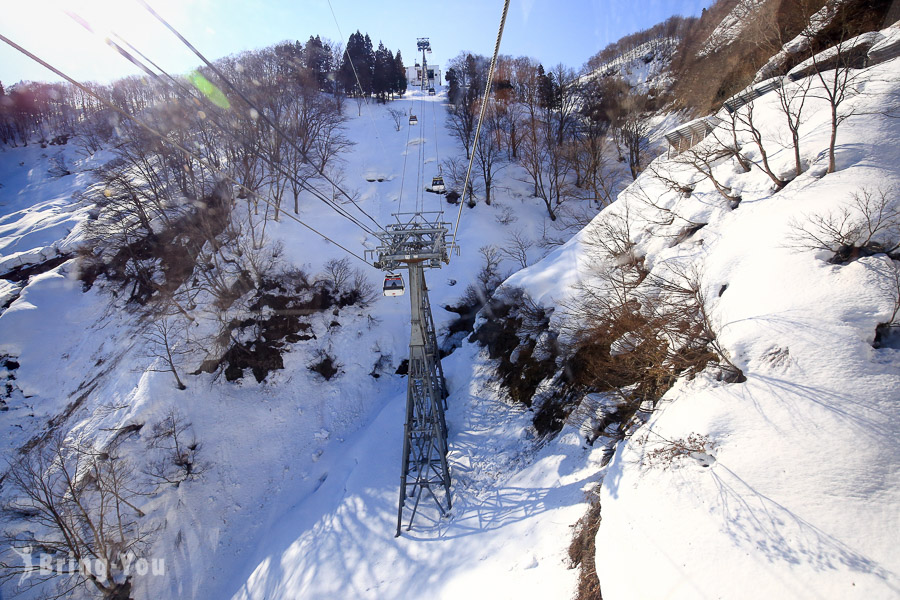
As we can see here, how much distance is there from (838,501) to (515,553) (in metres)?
6.69

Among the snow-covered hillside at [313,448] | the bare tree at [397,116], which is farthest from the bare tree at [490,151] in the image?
the bare tree at [397,116]

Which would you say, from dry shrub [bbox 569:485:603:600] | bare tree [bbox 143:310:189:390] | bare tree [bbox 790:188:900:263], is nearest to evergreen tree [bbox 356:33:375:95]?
bare tree [bbox 143:310:189:390]

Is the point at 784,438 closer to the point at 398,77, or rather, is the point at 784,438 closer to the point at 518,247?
the point at 518,247

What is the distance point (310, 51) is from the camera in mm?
52188

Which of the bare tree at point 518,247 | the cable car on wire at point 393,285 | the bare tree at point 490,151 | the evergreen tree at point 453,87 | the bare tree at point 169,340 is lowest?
the bare tree at point 169,340

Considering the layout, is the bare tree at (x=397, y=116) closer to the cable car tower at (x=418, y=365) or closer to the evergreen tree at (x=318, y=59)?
the evergreen tree at (x=318, y=59)

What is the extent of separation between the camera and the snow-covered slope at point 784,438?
553cm

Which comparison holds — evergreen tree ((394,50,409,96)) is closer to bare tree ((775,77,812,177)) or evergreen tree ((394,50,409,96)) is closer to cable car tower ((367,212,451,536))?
bare tree ((775,77,812,177))

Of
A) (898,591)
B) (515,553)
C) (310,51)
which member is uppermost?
(310,51)

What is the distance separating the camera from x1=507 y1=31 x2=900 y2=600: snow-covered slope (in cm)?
553

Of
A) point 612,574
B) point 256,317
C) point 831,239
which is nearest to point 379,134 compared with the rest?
point 256,317

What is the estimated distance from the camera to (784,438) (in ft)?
22.0

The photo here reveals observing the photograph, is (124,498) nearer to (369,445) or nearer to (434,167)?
(369,445)

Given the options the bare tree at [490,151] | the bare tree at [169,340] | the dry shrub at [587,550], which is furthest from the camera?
the bare tree at [490,151]
